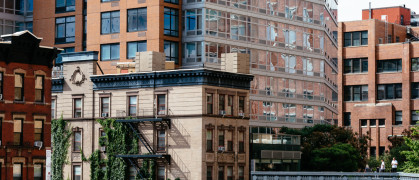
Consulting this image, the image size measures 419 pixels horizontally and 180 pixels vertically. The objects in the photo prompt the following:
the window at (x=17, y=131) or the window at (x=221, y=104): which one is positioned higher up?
the window at (x=221, y=104)

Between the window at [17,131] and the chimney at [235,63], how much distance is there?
19.2 meters

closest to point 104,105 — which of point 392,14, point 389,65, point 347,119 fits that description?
point 347,119

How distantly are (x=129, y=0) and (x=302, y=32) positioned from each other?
73.5 feet

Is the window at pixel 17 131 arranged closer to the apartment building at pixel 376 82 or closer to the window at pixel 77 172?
the window at pixel 77 172

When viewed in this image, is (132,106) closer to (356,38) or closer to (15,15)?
(15,15)

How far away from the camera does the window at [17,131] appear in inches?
2904

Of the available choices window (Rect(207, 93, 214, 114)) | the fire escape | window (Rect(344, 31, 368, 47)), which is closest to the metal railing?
window (Rect(207, 93, 214, 114))

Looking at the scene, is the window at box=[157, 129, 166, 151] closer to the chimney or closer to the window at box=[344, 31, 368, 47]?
the chimney

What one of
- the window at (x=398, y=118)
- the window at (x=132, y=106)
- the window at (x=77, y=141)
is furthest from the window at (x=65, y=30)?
the window at (x=398, y=118)

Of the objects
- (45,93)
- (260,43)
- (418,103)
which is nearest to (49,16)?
(260,43)

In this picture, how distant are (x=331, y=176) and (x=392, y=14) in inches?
4042

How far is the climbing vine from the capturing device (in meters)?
85.4

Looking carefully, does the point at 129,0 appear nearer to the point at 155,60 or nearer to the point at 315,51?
the point at 155,60

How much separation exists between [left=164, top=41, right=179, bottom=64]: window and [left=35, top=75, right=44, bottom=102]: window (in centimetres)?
2244
